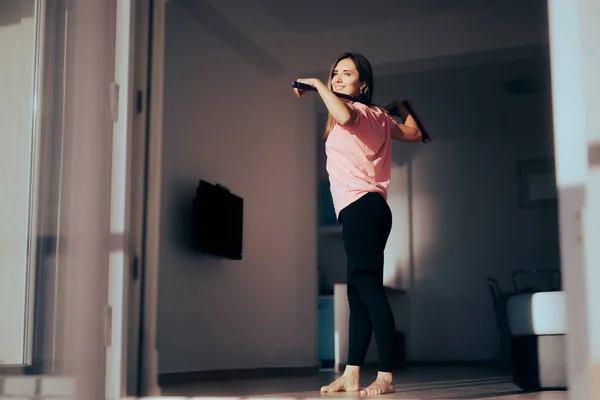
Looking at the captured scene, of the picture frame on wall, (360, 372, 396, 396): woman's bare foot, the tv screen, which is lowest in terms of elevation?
(360, 372, 396, 396): woman's bare foot

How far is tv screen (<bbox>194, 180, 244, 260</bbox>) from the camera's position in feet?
13.1

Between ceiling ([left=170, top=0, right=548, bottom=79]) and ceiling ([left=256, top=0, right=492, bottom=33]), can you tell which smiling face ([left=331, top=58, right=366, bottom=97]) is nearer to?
ceiling ([left=170, top=0, right=548, bottom=79])

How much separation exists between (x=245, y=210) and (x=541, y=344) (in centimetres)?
218

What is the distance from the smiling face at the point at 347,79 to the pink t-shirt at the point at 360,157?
11 cm

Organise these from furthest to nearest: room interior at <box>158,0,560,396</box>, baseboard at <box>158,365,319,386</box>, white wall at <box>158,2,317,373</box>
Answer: room interior at <box>158,0,560,396</box>
white wall at <box>158,2,317,373</box>
baseboard at <box>158,365,319,386</box>

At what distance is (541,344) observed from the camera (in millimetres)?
3059

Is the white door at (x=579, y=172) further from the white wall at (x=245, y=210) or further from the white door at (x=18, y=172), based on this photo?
the white wall at (x=245, y=210)

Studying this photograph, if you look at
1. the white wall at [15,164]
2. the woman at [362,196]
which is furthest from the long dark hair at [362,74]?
the white wall at [15,164]

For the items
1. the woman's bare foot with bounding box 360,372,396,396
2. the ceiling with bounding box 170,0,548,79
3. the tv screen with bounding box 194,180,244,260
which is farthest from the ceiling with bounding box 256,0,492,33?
the woman's bare foot with bounding box 360,372,396,396

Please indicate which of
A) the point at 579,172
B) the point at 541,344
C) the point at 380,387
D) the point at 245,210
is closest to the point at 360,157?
the point at 380,387

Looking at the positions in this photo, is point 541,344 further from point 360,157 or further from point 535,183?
point 535,183

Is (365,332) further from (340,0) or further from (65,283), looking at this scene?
(340,0)

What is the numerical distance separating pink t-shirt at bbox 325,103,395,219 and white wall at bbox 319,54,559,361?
169 inches

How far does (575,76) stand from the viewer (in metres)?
2.02
